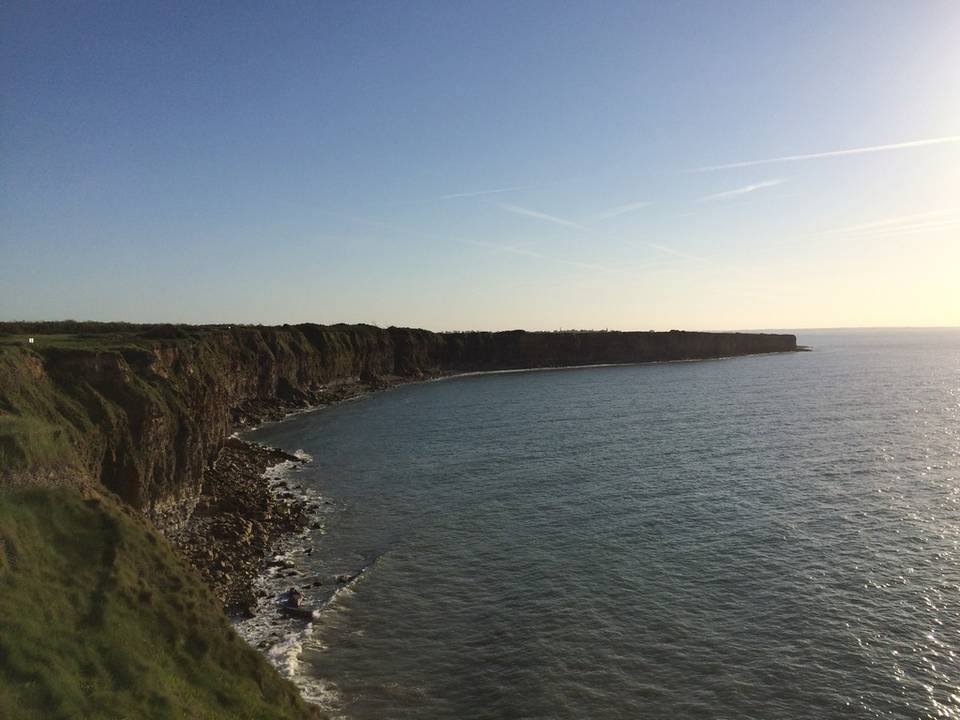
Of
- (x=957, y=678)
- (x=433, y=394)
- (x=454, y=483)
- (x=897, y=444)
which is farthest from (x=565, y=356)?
(x=957, y=678)

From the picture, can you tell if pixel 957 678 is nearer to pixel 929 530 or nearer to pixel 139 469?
pixel 929 530

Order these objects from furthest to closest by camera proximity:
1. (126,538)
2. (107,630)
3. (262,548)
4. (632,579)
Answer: (262,548) < (632,579) < (126,538) < (107,630)

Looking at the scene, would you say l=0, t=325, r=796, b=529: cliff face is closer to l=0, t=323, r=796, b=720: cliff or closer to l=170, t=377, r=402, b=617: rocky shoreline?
l=0, t=323, r=796, b=720: cliff

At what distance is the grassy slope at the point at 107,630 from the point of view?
13195mm

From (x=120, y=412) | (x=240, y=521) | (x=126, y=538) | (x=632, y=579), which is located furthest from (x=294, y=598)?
(x=632, y=579)

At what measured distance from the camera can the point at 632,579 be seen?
27625mm

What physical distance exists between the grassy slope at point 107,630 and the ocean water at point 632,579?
4.43m

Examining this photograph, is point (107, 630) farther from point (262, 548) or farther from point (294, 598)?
point (262, 548)

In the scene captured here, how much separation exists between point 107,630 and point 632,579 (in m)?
20.5

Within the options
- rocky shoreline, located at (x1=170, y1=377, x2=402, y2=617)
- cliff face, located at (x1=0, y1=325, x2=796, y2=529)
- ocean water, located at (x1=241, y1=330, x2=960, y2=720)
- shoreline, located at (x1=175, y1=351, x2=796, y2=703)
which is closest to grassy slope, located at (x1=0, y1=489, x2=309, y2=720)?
cliff face, located at (x1=0, y1=325, x2=796, y2=529)

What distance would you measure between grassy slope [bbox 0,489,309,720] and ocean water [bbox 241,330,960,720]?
443cm

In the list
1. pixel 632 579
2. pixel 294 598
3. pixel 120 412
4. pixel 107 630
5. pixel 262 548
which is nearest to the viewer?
pixel 107 630

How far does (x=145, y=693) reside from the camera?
46.2 feet

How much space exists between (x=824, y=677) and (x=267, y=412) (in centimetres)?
7401
